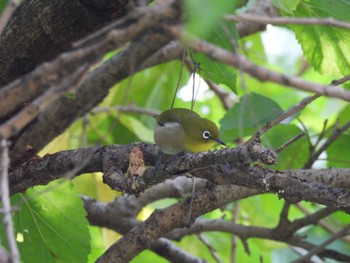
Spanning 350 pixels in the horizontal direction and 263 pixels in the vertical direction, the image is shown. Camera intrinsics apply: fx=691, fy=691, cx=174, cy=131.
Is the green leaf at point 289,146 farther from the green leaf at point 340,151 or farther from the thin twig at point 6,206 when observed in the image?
the thin twig at point 6,206

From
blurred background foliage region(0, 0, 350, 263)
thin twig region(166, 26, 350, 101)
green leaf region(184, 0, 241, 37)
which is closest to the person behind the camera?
green leaf region(184, 0, 241, 37)

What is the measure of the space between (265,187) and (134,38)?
66cm

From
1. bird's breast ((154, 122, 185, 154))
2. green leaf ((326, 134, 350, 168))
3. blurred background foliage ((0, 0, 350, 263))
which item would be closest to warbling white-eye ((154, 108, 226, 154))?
bird's breast ((154, 122, 185, 154))

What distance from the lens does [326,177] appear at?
211cm

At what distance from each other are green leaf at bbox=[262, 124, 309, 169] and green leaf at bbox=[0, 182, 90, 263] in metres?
0.77

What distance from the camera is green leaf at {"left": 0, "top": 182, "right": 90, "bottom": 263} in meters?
2.37

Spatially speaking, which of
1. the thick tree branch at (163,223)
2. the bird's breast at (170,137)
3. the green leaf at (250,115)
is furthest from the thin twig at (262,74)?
the green leaf at (250,115)

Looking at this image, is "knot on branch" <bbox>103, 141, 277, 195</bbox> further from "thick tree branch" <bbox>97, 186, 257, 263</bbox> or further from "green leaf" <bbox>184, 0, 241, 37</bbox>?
"green leaf" <bbox>184, 0, 241, 37</bbox>

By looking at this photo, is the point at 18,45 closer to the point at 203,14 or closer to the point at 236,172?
the point at 236,172

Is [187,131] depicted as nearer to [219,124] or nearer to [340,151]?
[219,124]

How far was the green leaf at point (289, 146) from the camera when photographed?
2.67 meters

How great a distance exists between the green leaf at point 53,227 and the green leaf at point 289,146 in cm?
77

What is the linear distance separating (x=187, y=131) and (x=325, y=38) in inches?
23.4

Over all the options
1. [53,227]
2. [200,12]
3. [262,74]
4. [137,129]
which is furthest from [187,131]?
[200,12]
